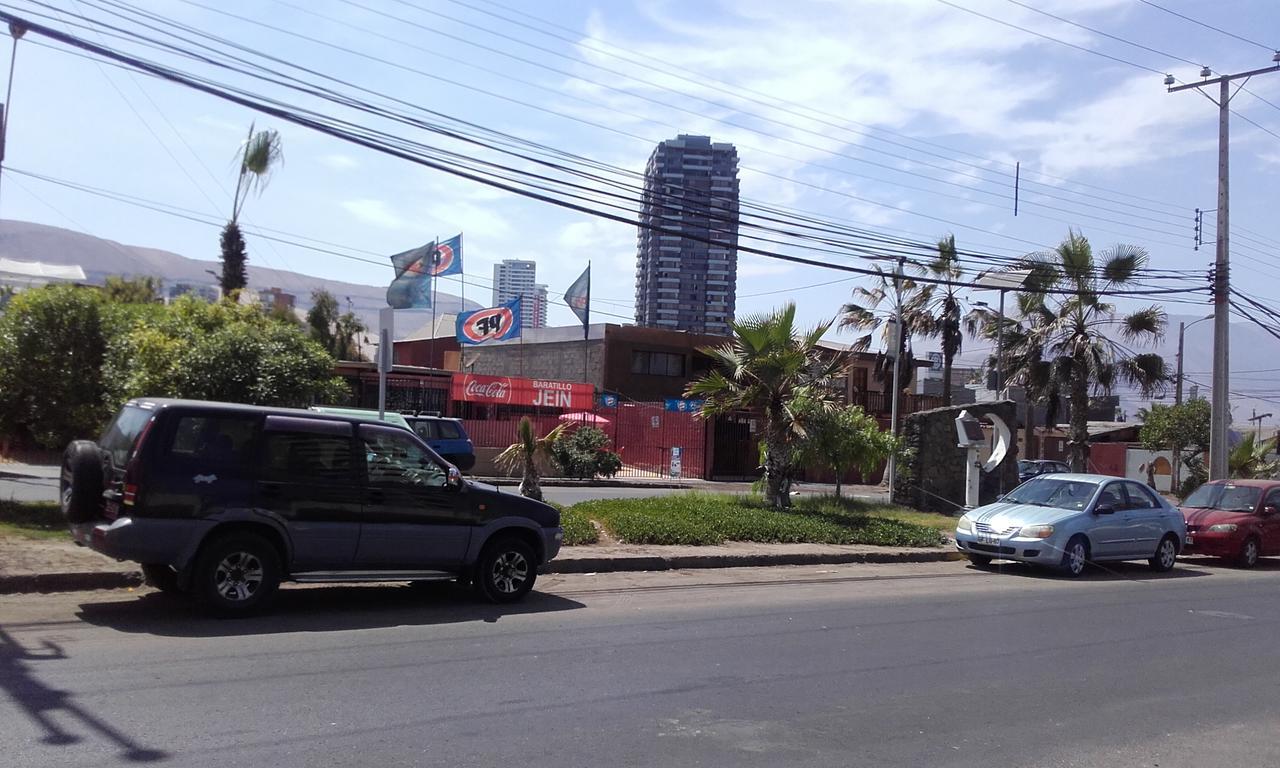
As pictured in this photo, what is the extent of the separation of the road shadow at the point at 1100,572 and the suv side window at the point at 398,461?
9.51 metres

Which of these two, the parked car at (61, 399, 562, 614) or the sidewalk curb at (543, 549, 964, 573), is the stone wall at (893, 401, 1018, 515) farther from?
the parked car at (61, 399, 562, 614)

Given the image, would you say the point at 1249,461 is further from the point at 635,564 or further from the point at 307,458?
the point at 307,458

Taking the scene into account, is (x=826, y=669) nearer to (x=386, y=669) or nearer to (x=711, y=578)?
(x=386, y=669)

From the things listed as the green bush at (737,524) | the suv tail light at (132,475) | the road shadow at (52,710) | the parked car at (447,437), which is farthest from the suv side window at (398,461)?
the parked car at (447,437)

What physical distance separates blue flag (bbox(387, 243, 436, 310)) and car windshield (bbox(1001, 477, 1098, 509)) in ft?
116

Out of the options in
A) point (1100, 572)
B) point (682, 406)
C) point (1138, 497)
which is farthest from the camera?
point (682, 406)

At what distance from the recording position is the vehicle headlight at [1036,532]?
15.2 meters

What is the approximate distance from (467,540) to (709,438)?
26.3 meters

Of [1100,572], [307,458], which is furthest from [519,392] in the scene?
[307,458]

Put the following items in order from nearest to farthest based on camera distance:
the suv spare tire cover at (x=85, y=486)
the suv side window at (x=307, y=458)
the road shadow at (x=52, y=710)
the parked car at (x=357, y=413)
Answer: the road shadow at (x=52, y=710)
the suv spare tire cover at (x=85, y=486)
the suv side window at (x=307, y=458)
the parked car at (x=357, y=413)

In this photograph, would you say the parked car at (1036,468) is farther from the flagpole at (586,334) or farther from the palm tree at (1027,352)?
A: the flagpole at (586,334)

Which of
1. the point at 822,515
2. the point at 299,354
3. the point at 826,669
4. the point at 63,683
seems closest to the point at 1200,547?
the point at 822,515

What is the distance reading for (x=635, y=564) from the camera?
1348 cm

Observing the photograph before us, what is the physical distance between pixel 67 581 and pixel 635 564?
6.47m
